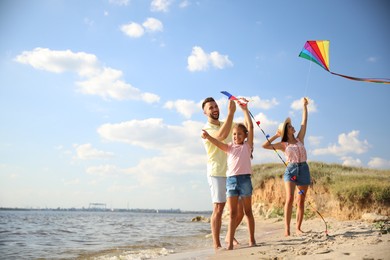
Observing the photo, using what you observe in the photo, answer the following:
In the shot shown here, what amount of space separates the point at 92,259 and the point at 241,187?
300cm

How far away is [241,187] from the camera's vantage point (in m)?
3.99

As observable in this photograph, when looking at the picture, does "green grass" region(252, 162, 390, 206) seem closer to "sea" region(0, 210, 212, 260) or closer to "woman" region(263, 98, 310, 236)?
"sea" region(0, 210, 212, 260)

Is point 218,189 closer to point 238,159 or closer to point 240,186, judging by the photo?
point 240,186

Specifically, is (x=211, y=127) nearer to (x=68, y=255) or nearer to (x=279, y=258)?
(x=279, y=258)

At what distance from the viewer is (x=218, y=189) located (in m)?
4.17

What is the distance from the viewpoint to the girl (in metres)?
3.99

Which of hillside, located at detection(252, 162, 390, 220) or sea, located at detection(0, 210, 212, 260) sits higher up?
hillside, located at detection(252, 162, 390, 220)

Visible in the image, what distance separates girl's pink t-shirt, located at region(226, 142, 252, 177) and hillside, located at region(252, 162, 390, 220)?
16.1 ft

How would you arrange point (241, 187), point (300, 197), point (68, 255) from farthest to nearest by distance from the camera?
point (68, 255), point (300, 197), point (241, 187)

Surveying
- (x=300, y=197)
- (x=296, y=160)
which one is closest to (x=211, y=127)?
(x=296, y=160)

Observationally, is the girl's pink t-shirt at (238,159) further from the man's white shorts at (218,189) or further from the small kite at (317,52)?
the small kite at (317,52)

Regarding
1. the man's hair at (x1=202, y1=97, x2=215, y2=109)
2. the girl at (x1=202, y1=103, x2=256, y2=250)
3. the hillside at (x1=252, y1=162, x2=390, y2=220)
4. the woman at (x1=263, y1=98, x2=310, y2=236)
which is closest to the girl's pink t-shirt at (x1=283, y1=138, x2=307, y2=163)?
the woman at (x1=263, y1=98, x2=310, y2=236)

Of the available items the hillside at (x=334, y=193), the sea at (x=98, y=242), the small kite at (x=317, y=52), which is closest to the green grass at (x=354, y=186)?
the hillside at (x=334, y=193)

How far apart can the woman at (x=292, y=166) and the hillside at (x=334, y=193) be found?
3.36 m
